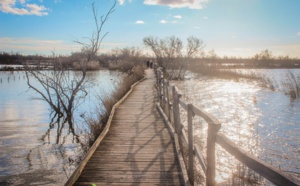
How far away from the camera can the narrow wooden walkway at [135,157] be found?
4.05 m

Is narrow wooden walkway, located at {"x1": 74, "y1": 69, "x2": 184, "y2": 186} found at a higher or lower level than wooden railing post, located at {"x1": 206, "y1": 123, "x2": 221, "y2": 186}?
lower

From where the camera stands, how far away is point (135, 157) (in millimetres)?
5020

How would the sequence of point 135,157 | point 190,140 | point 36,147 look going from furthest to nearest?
1. point 36,147
2. point 135,157
3. point 190,140

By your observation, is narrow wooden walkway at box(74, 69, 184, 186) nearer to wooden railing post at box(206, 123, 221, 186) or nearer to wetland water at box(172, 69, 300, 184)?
wooden railing post at box(206, 123, 221, 186)

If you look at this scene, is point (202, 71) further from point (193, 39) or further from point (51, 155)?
point (51, 155)

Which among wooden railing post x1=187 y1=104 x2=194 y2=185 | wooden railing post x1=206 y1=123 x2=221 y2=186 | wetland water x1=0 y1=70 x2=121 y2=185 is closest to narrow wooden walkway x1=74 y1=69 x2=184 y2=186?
wooden railing post x1=187 y1=104 x2=194 y2=185

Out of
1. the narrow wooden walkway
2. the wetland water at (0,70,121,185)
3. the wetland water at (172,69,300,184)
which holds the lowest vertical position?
the wetland water at (0,70,121,185)

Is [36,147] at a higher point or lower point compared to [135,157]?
lower

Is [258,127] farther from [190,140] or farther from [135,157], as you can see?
[190,140]

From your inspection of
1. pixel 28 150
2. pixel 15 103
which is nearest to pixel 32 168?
pixel 28 150

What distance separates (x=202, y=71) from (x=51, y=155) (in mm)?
30744

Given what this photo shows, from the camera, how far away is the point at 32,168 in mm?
6547

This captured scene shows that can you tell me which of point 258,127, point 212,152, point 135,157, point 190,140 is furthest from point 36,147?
point 258,127

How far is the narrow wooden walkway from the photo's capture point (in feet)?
13.3
